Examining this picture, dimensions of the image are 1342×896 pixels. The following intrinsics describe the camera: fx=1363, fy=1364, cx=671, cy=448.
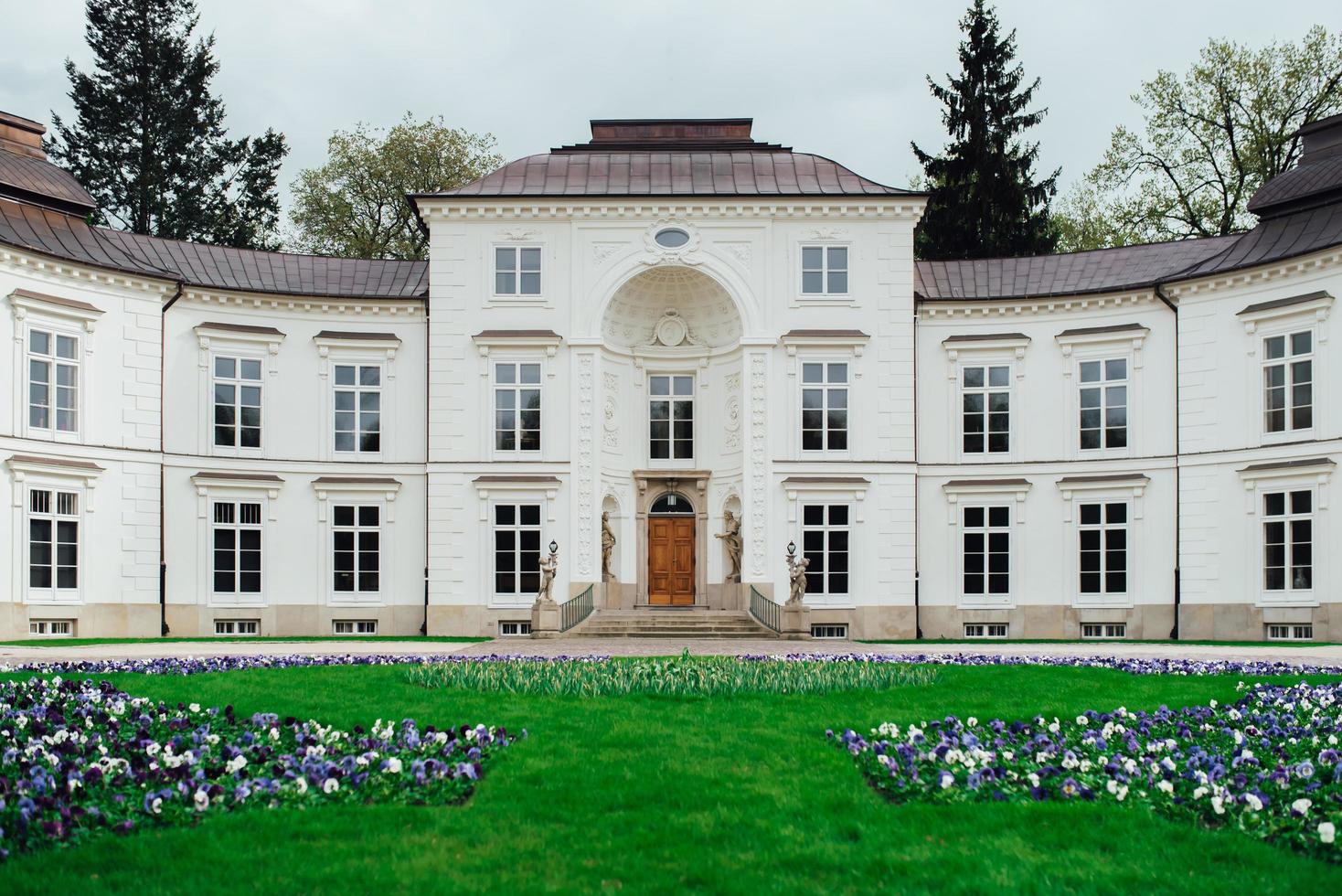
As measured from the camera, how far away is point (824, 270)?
3353 centimetres

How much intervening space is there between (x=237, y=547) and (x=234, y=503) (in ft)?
3.52

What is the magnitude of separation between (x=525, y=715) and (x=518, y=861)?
221 inches

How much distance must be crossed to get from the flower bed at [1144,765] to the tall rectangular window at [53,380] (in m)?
23.5

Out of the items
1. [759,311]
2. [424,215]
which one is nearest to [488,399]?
[424,215]

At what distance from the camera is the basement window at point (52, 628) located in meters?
29.3

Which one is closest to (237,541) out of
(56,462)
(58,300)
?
(56,462)

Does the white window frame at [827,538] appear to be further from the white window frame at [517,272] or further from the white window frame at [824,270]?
the white window frame at [517,272]

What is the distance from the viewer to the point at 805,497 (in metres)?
33.2

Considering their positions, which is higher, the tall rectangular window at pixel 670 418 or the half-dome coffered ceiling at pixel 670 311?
the half-dome coffered ceiling at pixel 670 311

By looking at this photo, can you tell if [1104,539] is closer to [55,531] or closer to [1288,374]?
[1288,374]

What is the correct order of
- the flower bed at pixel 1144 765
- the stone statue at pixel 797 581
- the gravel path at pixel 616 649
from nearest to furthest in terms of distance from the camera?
the flower bed at pixel 1144 765 → the gravel path at pixel 616 649 → the stone statue at pixel 797 581

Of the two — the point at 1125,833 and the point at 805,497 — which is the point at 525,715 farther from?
the point at 805,497

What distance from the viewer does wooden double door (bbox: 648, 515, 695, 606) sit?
3500 cm

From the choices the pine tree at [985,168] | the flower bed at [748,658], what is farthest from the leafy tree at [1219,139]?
the flower bed at [748,658]
